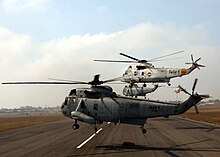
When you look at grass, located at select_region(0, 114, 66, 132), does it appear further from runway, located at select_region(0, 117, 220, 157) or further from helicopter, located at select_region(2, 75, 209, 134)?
helicopter, located at select_region(2, 75, 209, 134)

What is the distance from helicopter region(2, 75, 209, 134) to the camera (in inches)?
1045

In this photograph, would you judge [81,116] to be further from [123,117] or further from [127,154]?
[127,154]

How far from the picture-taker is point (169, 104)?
26781mm

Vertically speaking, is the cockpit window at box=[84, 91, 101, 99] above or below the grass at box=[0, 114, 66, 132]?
above

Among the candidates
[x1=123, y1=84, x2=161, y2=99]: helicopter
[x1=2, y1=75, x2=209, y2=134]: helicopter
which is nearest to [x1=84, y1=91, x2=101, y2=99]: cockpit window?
[x1=2, y1=75, x2=209, y2=134]: helicopter

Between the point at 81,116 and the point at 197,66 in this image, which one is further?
the point at 197,66

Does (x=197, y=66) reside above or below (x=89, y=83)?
above

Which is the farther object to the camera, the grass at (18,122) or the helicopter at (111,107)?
the grass at (18,122)

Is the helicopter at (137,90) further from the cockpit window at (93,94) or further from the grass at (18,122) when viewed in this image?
the cockpit window at (93,94)

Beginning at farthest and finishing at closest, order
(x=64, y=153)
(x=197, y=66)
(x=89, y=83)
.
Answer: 1. (x=197, y=66)
2. (x=89, y=83)
3. (x=64, y=153)

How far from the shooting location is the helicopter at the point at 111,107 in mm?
26531

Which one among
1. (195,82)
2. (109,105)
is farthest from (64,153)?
(195,82)

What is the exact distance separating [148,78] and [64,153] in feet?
116

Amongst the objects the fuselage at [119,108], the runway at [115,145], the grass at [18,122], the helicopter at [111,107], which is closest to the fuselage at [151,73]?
the runway at [115,145]
